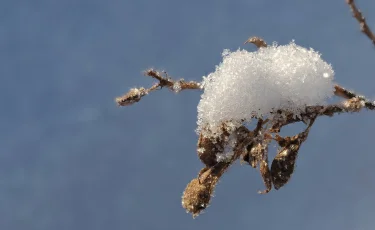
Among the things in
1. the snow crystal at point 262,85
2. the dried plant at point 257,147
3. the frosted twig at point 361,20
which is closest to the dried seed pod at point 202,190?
the dried plant at point 257,147

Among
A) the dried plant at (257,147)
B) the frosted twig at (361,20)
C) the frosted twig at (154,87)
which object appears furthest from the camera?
the frosted twig at (154,87)

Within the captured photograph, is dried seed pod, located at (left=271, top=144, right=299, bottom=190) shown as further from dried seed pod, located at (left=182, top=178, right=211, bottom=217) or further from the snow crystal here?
dried seed pod, located at (left=182, top=178, right=211, bottom=217)

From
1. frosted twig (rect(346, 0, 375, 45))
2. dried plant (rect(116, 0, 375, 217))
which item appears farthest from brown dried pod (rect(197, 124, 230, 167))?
frosted twig (rect(346, 0, 375, 45))

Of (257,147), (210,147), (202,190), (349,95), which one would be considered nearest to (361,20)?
(349,95)

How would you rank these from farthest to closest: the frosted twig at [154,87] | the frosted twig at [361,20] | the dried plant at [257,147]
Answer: the frosted twig at [154,87]
the dried plant at [257,147]
the frosted twig at [361,20]

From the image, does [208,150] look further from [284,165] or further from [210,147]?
[284,165]

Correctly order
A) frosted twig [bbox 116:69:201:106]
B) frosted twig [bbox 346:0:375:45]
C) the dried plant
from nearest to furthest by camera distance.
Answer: frosted twig [bbox 346:0:375:45] → the dried plant → frosted twig [bbox 116:69:201:106]

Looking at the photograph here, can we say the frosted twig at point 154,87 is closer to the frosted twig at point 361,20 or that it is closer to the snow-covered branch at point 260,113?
the snow-covered branch at point 260,113
